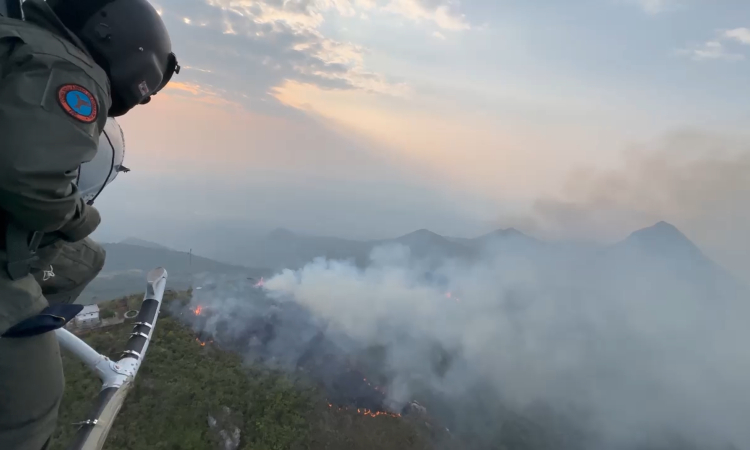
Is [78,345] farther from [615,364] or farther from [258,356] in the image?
[615,364]

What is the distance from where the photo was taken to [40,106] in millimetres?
2246

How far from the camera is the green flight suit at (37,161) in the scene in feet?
7.16

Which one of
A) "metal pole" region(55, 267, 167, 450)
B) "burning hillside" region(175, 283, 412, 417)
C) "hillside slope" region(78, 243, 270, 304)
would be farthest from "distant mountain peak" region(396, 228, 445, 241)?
"metal pole" region(55, 267, 167, 450)

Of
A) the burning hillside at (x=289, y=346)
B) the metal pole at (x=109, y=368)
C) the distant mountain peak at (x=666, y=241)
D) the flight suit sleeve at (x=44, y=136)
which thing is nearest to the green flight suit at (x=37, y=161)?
the flight suit sleeve at (x=44, y=136)

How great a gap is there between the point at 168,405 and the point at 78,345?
1850 centimetres

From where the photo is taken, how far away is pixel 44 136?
223cm

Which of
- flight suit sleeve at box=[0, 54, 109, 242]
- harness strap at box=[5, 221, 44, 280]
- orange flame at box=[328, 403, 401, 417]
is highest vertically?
flight suit sleeve at box=[0, 54, 109, 242]

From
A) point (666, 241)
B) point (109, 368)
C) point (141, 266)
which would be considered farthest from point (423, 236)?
point (109, 368)

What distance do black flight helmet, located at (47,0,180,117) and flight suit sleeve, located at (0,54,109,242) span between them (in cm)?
91

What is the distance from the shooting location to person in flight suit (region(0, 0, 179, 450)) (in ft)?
7.20

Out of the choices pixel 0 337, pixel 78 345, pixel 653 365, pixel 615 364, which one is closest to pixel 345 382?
pixel 78 345

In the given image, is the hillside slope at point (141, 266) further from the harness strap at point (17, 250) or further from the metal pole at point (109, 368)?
the harness strap at point (17, 250)

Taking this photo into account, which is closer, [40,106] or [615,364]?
[40,106]

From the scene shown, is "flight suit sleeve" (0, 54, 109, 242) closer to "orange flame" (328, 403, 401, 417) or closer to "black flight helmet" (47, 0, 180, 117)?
"black flight helmet" (47, 0, 180, 117)
